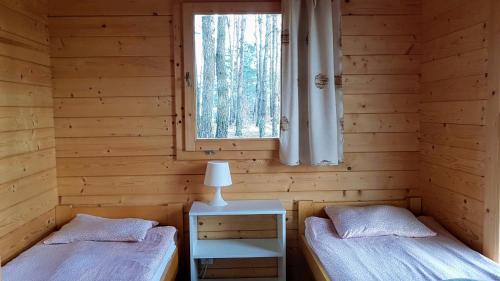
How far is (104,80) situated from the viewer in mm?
2637

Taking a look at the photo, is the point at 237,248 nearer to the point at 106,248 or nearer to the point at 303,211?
the point at 303,211

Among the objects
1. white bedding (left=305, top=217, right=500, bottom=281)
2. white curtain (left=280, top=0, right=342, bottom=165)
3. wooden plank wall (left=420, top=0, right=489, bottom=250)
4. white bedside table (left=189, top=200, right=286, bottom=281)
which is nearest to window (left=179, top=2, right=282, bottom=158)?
white curtain (left=280, top=0, right=342, bottom=165)

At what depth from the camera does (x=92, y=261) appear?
2.00 m

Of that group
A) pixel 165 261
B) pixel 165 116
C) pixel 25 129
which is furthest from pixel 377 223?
pixel 25 129

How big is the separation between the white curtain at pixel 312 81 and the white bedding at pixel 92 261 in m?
1.03

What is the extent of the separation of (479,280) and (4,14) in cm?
270

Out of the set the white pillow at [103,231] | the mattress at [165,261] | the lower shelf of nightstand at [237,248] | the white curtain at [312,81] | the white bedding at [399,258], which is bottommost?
the lower shelf of nightstand at [237,248]

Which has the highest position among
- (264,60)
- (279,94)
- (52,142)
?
(264,60)

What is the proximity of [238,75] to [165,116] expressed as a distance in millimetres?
580

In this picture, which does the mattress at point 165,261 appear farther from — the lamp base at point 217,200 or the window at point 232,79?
the window at point 232,79

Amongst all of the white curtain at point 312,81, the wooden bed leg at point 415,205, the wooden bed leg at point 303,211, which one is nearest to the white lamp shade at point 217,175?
the white curtain at point 312,81

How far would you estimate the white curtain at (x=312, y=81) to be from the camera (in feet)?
8.30

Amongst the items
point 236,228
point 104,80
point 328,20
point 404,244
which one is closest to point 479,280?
point 404,244

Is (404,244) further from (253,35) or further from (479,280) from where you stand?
(253,35)
